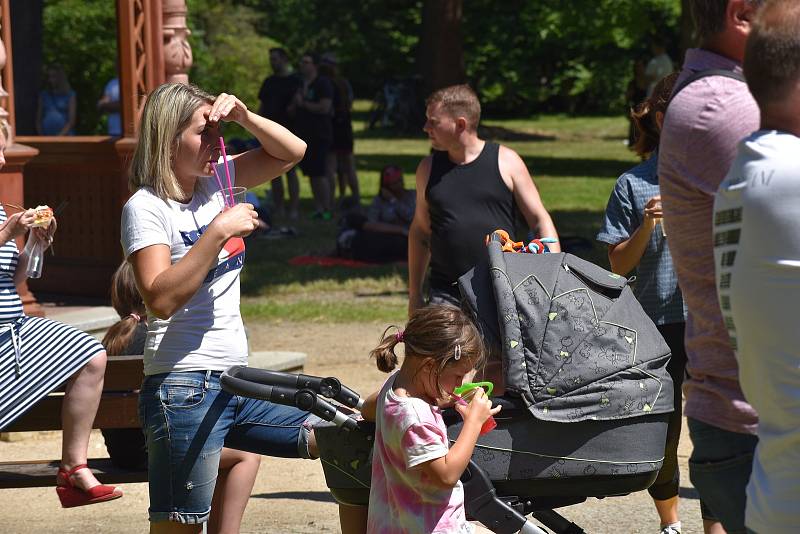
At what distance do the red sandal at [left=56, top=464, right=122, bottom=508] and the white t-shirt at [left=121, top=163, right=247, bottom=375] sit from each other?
86 cm

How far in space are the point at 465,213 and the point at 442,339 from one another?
2.45 m

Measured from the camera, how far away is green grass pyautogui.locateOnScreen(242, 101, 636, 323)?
37.5 feet

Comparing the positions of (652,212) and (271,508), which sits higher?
(652,212)

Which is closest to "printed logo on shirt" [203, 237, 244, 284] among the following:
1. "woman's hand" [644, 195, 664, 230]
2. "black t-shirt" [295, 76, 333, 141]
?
"woman's hand" [644, 195, 664, 230]

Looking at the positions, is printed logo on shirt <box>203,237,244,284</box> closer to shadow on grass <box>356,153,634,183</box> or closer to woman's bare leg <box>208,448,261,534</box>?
woman's bare leg <box>208,448,261,534</box>

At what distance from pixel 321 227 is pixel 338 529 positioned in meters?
11.2

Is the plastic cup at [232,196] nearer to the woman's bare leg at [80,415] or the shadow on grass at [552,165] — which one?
the woman's bare leg at [80,415]

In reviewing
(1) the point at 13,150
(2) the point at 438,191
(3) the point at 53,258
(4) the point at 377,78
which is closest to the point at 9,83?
(1) the point at 13,150

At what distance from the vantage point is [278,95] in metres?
16.9

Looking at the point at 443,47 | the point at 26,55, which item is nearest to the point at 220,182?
the point at 26,55

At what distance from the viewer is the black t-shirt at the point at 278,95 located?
16922 mm

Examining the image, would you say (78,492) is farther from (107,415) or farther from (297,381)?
(297,381)

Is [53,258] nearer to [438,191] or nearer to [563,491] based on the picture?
[438,191]

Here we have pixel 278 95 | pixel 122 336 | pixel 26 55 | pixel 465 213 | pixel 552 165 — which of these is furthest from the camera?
pixel 552 165
